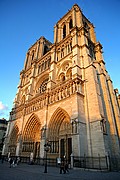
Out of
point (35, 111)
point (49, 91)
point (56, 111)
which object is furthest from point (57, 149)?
point (49, 91)

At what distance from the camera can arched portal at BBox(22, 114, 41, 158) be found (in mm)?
18531

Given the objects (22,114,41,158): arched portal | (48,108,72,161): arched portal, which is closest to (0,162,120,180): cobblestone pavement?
(48,108,72,161): arched portal

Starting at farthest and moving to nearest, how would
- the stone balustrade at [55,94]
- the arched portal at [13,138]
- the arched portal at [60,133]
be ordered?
the arched portal at [13,138] → the stone balustrade at [55,94] → the arched portal at [60,133]

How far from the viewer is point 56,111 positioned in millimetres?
16312

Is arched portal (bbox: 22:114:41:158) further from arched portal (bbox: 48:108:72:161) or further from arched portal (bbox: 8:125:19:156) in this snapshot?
arched portal (bbox: 8:125:19:156)

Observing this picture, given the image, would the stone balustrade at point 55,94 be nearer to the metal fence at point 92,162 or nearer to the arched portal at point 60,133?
the arched portal at point 60,133

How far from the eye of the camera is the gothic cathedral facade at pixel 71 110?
515 inches

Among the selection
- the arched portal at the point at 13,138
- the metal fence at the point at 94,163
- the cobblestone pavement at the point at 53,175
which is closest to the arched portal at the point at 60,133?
the metal fence at the point at 94,163

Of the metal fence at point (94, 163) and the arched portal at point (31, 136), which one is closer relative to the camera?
the metal fence at point (94, 163)

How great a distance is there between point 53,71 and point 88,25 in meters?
16.0

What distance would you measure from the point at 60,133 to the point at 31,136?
613cm

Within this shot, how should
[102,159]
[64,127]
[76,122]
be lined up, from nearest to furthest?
[102,159], [76,122], [64,127]

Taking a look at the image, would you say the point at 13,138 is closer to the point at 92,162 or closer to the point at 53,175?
the point at 92,162

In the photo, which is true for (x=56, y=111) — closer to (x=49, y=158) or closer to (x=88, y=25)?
(x=49, y=158)
